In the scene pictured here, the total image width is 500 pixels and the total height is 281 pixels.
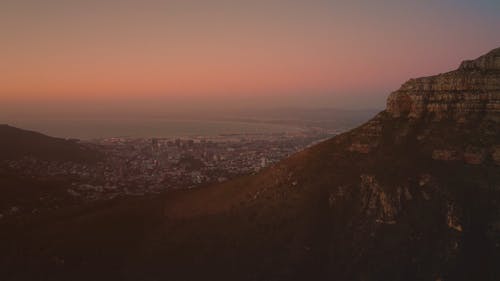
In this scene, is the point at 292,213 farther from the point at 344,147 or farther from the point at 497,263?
the point at 497,263

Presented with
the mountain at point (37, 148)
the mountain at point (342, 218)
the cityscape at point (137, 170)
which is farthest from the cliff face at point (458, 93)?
the mountain at point (37, 148)

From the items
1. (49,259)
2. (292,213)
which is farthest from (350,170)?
(49,259)

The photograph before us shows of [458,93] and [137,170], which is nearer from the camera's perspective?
[458,93]

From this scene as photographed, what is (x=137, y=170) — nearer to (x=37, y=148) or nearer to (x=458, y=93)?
(x=37, y=148)

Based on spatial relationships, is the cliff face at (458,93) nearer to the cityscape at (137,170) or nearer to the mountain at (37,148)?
the cityscape at (137,170)

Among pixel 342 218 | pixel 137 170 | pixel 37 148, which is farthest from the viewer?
pixel 37 148

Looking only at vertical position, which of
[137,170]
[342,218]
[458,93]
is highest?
[458,93]

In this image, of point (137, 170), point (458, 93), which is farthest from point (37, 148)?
point (458, 93)
